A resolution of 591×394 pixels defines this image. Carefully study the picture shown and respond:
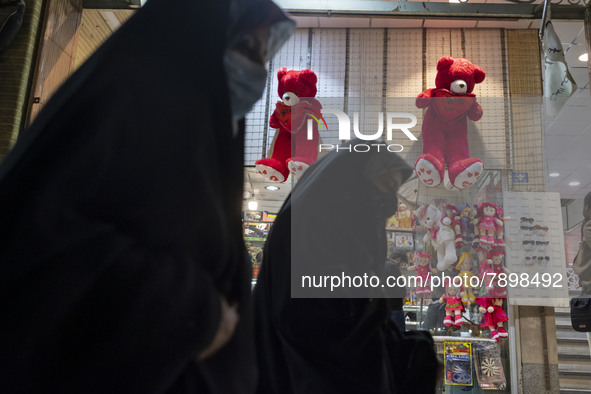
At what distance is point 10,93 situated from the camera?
3.10 m

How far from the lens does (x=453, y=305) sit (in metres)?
3.21

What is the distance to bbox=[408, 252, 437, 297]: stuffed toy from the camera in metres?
3.20

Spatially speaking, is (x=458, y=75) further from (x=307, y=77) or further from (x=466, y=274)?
(x=466, y=274)

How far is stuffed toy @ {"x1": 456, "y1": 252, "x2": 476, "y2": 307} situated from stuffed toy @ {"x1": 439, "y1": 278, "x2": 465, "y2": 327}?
4cm

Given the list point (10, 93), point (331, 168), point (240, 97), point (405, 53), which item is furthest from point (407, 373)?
point (405, 53)

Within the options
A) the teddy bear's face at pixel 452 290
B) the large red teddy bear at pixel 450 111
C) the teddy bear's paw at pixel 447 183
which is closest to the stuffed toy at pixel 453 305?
the teddy bear's face at pixel 452 290

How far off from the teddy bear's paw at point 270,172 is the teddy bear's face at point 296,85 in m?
0.48

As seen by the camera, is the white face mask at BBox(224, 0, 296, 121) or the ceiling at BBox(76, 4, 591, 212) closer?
the white face mask at BBox(224, 0, 296, 121)

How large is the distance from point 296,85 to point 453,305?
5.93 feet

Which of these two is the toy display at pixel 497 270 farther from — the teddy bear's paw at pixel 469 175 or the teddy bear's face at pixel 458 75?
the teddy bear's face at pixel 458 75

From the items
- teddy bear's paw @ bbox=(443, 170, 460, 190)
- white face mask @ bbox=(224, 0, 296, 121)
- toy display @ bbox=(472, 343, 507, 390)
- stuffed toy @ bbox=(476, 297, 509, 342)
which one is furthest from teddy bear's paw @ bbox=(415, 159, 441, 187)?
white face mask @ bbox=(224, 0, 296, 121)

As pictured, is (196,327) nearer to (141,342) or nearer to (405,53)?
(141,342)

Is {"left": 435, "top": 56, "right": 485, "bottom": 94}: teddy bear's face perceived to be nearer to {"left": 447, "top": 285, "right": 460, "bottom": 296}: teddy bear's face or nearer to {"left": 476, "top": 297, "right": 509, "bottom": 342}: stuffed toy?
{"left": 447, "top": 285, "right": 460, "bottom": 296}: teddy bear's face

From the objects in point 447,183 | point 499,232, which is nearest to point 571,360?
point 499,232
